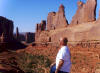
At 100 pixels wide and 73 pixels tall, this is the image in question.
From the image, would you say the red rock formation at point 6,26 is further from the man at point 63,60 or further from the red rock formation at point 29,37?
the man at point 63,60

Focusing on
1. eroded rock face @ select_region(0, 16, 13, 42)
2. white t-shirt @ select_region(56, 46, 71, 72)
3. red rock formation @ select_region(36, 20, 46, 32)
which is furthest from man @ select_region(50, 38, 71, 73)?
red rock formation @ select_region(36, 20, 46, 32)

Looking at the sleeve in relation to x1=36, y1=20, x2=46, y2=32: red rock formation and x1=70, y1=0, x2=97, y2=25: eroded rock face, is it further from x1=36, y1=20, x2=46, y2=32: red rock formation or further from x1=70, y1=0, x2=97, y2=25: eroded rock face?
x1=36, y1=20, x2=46, y2=32: red rock formation

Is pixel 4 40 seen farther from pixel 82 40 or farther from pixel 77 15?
pixel 82 40

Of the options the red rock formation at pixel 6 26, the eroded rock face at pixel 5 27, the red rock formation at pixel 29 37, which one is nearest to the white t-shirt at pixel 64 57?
the eroded rock face at pixel 5 27

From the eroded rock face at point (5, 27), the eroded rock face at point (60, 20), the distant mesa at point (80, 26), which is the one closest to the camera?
the distant mesa at point (80, 26)

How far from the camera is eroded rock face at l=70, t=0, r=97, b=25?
28.5 metres

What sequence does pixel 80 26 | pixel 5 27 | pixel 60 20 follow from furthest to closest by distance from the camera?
pixel 5 27
pixel 60 20
pixel 80 26

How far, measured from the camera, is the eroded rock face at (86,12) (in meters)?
28.5

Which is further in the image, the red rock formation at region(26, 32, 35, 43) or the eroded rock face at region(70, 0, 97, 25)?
the red rock formation at region(26, 32, 35, 43)

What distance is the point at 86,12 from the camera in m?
30.4

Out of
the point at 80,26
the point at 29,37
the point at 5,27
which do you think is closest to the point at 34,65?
the point at 80,26

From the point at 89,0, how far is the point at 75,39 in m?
7.74

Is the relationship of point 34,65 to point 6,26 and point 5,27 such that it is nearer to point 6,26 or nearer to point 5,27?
point 5,27

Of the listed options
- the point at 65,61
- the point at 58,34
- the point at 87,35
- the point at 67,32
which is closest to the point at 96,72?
the point at 65,61
